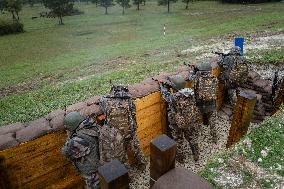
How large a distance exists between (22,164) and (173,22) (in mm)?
23384

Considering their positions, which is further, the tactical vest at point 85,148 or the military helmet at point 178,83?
the military helmet at point 178,83

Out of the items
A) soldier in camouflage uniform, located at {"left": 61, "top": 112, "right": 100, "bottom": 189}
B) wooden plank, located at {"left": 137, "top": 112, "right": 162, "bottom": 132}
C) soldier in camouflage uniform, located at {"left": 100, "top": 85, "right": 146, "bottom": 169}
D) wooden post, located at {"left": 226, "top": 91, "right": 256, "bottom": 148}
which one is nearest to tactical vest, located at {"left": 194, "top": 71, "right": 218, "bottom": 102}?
wooden plank, located at {"left": 137, "top": 112, "right": 162, "bottom": 132}

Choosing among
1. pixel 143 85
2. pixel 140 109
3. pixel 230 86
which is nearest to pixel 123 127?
pixel 140 109

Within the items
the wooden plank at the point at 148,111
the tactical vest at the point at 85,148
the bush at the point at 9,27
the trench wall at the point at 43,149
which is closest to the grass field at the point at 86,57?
the bush at the point at 9,27

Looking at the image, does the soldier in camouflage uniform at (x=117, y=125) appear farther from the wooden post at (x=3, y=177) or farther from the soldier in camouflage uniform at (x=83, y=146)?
the wooden post at (x=3, y=177)

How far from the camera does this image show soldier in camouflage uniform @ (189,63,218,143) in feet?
20.9

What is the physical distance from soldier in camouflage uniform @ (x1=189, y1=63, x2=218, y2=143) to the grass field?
401 centimetres

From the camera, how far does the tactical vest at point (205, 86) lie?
636 centimetres

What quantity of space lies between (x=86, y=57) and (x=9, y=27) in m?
16.2

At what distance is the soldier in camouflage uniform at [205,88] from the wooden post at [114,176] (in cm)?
444

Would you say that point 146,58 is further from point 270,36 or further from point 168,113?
point 168,113

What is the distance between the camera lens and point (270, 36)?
1617cm

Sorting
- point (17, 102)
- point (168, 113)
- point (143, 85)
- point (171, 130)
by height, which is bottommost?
point (17, 102)

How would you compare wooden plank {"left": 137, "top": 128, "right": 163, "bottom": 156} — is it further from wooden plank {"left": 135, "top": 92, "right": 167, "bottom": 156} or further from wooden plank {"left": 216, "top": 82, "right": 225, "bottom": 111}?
wooden plank {"left": 216, "top": 82, "right": 225, "bottom": 111}
